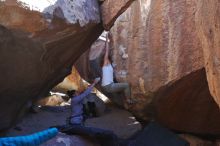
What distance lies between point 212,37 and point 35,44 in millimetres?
3260

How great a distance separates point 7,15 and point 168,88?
9.84 ft

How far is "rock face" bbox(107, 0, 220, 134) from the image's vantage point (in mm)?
5840

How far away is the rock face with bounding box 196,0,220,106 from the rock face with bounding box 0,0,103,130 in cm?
245

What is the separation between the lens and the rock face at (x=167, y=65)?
584 cm

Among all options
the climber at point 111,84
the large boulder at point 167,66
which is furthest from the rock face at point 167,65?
the climber at point 111,84

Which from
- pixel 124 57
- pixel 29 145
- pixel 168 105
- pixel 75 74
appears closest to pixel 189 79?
pixel 168 105

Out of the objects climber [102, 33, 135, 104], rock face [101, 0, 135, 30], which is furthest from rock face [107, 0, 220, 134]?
rock face [101, 0, 135, 30]

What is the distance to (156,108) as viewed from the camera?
24.1 ft

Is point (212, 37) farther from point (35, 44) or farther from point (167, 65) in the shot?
point (35, 44)

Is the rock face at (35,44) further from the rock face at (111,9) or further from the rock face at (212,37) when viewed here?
the rock face at (212,37)

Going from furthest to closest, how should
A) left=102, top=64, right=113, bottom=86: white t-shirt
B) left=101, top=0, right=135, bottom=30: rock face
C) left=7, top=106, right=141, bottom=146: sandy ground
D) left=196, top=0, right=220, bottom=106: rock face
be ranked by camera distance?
left=7, top=106, right=141, bottom=146: sandy ground → left=102, top=64, right=113, bottom=86: white t-shirt → left=101, top=0, right=135, bottom=30: rock face → left=196, top=0, right=220, bottom=106: rock face

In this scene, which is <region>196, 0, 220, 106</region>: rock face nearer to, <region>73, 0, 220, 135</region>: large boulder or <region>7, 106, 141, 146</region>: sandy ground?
<region>73, 0, 220, 135</region>: large boulder

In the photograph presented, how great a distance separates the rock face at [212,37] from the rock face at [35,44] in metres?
2.45

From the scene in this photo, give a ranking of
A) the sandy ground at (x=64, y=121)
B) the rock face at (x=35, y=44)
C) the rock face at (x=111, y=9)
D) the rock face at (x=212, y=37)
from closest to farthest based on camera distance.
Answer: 1. the rock face at (x=212, y=37)
2. the rock face at (x=35, y=44)
3. the rock face at (x=111, y=9)
4. the sandy ground at (x=64, y=121)
